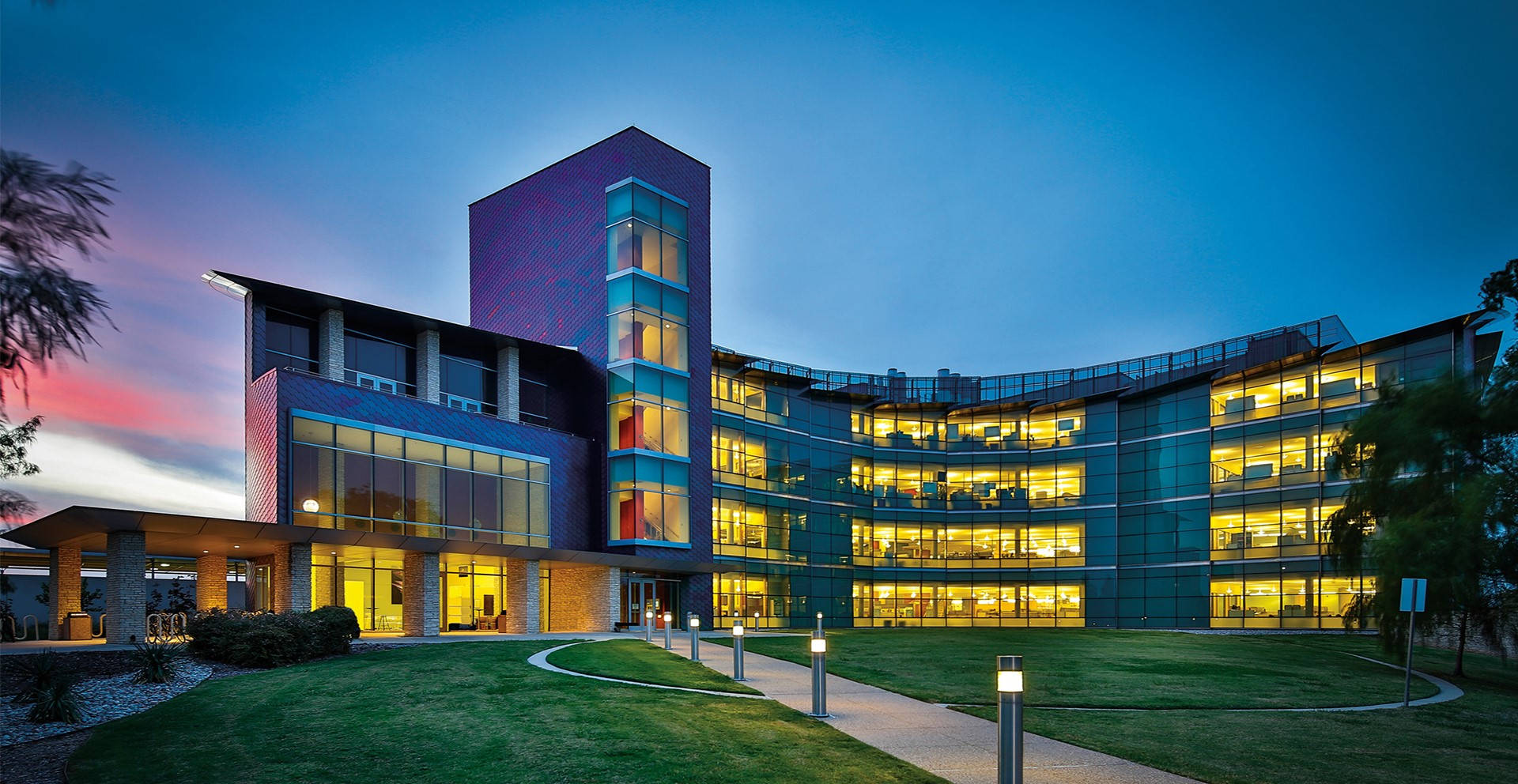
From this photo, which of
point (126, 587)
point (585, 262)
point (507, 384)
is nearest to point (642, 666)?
point (126, 587)

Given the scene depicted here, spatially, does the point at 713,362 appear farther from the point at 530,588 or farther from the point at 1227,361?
the point at 1227,361

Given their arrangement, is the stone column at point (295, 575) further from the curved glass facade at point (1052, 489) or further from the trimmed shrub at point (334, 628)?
the curved glass facade at point (1052, 489)

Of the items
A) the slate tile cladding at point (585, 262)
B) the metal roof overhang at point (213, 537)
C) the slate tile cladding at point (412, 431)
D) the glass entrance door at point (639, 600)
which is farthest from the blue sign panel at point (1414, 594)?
the slate tile cladding at point (412, 431)

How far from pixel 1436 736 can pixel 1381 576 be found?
44.8 ft

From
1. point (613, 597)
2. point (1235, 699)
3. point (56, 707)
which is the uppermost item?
point (56, 707)

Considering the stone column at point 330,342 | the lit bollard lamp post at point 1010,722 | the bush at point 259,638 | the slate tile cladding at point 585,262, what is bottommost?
the bush at point 259,638

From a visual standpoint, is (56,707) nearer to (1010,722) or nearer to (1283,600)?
(1010,722)

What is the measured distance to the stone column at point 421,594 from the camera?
3466cm

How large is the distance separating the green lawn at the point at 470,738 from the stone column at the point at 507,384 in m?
26.5

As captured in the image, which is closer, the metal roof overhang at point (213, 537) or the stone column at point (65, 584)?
the metal roof overhang at point (213, 537)

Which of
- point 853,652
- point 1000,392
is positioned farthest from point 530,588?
point 1000,392

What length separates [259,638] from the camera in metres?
20.6

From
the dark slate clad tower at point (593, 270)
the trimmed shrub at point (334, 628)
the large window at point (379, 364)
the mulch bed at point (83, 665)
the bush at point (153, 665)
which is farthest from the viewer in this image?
the dark slate clad tower at point (593, 270)

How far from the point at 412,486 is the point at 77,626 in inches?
433
